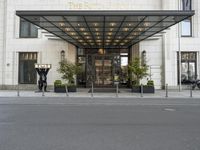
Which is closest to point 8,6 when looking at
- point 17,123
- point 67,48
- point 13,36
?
point 13,36

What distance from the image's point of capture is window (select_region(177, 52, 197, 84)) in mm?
29266

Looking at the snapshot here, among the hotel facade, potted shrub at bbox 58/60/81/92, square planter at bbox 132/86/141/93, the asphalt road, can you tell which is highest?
the hotel facade

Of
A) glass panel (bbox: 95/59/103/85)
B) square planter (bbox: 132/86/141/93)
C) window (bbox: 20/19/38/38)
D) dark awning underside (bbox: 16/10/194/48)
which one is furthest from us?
glass panel (bbox: 95/59/103/85)

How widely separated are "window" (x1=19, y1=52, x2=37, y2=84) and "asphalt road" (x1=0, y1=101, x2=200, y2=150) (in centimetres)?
1870

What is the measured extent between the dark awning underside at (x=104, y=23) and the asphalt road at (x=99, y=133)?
9281mm

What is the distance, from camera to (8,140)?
276 inches

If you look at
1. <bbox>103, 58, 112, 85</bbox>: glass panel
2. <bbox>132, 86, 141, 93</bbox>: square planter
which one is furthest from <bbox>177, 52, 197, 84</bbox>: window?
<bbox>103, 58, 112, 85</bbox>: glass panel

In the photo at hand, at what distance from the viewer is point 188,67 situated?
29.4 meters

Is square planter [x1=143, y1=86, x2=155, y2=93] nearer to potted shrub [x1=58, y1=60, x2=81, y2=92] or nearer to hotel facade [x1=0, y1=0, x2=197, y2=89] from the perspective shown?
hotel facade [x1=0, y1=0, x2=197, y2=89]

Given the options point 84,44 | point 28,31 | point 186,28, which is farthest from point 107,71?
point 186,28

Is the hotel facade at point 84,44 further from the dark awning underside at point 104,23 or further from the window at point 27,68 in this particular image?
the dark awning underside at point 104,23

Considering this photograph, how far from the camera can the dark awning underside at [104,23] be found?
18.2m

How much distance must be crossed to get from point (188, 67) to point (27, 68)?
17.2m

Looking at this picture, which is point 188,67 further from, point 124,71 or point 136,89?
point 136,89
